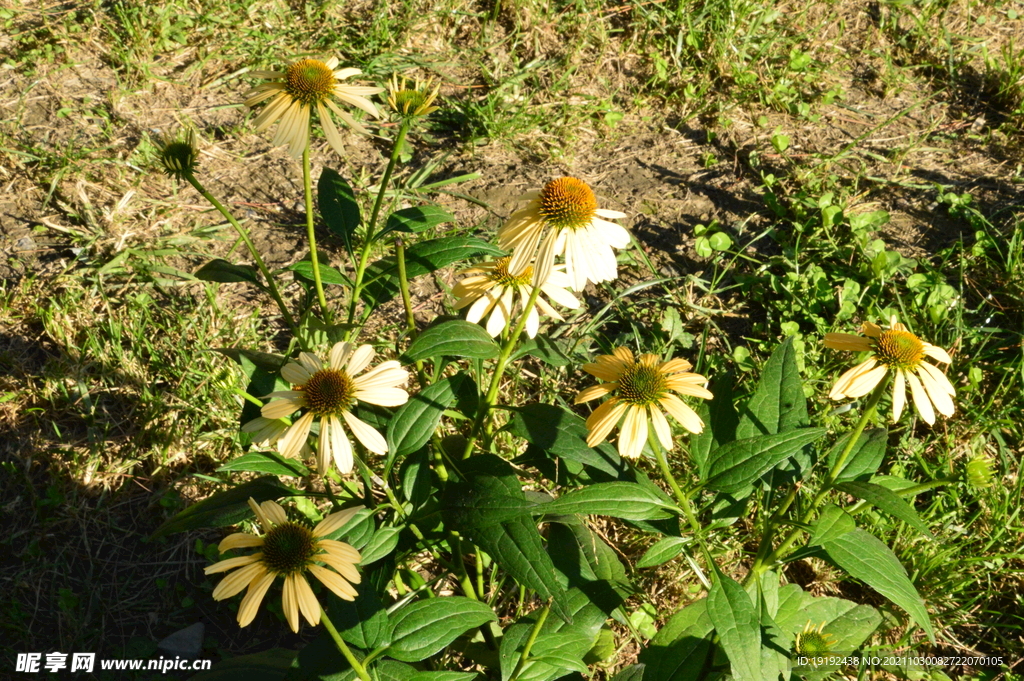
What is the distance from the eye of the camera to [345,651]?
1.25 m

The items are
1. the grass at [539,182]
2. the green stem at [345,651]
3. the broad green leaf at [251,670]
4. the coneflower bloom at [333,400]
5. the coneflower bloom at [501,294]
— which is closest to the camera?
the green stem at [345,651]

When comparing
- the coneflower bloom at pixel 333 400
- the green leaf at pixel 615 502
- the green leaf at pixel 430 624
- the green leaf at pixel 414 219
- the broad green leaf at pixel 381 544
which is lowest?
the green leaf at pixel 430 624

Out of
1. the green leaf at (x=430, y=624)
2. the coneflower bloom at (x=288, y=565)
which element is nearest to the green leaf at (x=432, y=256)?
the coneflower bloom at (x=288, y=565)

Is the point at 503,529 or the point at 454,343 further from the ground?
the point at 454,343

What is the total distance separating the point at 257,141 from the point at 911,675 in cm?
284

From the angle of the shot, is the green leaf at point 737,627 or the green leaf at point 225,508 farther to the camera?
the green leaf at point 225,508

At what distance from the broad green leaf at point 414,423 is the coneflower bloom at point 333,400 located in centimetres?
Answer: 2

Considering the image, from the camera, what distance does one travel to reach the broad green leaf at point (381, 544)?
4.71 feet

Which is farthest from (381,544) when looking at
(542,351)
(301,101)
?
(301,101)

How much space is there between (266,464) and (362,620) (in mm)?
356

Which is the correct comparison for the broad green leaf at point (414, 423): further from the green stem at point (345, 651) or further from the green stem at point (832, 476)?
the green stem at point (832, 476)

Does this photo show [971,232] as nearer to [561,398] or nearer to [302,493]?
[561,398]

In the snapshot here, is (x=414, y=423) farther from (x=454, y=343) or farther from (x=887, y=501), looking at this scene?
(x=887, y=501)

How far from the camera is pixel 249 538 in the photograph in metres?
1.31
